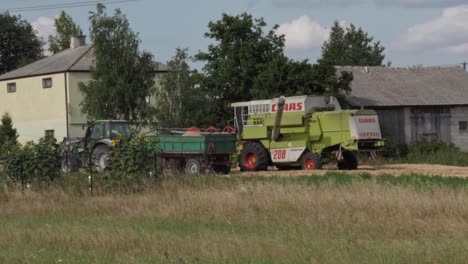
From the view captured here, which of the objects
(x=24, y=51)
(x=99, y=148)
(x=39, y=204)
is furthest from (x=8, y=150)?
(x=24, y=51)

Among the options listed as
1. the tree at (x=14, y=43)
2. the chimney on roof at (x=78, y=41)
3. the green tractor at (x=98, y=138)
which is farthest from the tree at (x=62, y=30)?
the green tractor at (x=98, y=138)

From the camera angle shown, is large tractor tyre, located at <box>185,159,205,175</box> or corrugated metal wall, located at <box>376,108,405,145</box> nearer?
large tractor tyre, located at <box>185,159,205,175</box>

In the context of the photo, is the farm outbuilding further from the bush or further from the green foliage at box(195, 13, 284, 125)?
the bush

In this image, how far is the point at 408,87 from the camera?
181 ft

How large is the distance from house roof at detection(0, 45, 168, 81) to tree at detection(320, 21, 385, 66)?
2946 centimetres

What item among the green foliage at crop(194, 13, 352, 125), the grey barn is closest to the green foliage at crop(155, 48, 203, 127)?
the green foliage at crop(194, 13, 352, 125)

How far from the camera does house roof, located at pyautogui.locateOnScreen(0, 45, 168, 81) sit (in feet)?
186

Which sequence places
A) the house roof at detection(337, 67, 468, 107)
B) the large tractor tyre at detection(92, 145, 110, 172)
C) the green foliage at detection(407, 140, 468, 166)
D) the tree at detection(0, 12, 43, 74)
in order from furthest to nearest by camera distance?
the tree at detection(0, 12, 43, 74) < the house roof at detection(337, 67, 468, 107) < the green foliage at detection(407, 140, 468, 166) < the large tractor tyre at detection(92, 145, 110, 172)

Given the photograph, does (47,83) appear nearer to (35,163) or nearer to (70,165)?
(70,165)

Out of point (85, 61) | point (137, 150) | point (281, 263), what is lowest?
point (281, 263)

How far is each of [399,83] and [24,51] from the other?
43616 millimetres

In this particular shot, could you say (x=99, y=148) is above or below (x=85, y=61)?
below

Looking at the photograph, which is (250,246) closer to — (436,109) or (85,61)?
(436,109)

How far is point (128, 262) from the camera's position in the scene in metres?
11.9
